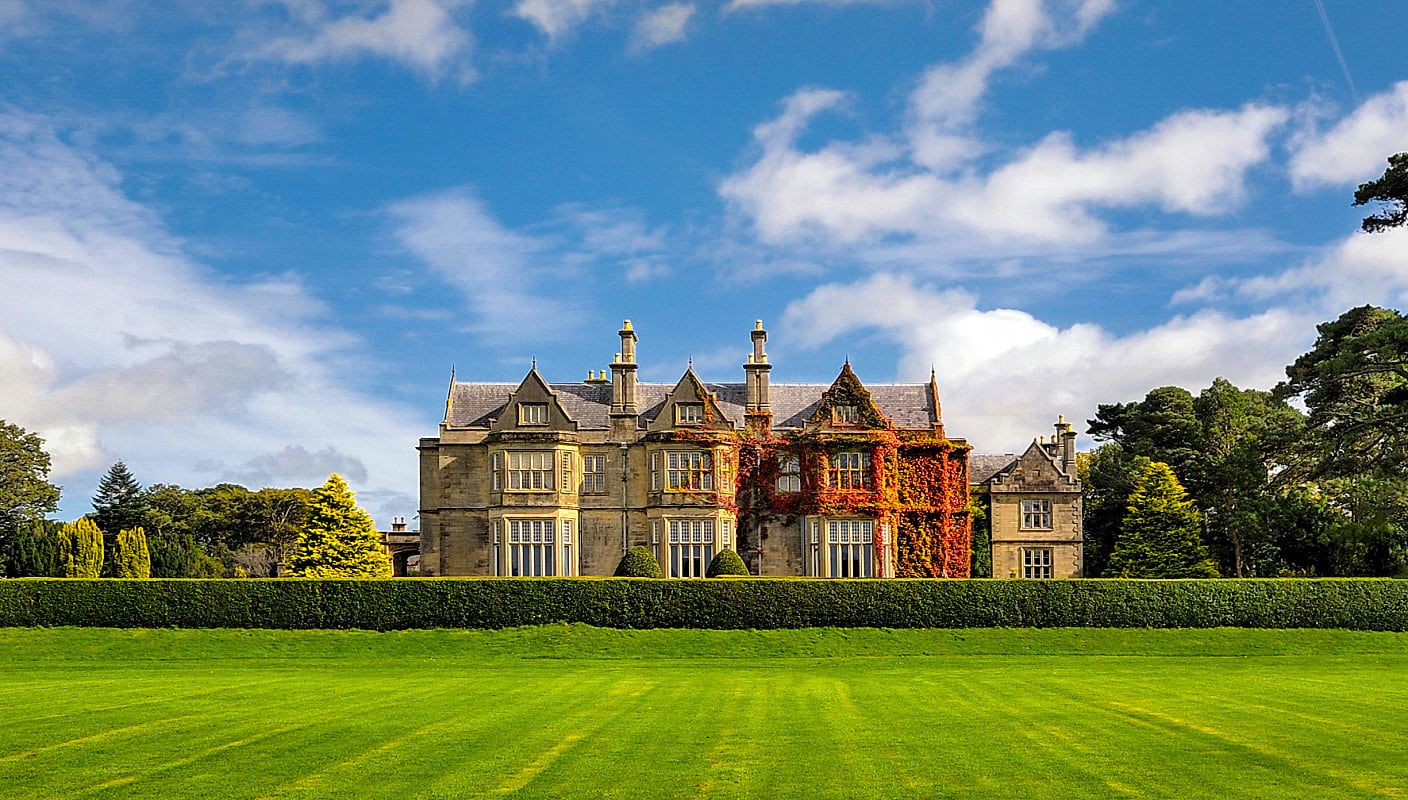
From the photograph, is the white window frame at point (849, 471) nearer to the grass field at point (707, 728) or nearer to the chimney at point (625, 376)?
the chimney at point (625, 376)

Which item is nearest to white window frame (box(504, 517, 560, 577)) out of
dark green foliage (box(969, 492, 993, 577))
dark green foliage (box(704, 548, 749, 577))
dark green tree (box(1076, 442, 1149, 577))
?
dark green foliage (box(704, 548, 749, 577))

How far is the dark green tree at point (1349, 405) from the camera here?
110 feet

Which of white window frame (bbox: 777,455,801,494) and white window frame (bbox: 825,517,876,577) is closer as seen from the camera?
white window frame (bbox: 825,517,876,577)

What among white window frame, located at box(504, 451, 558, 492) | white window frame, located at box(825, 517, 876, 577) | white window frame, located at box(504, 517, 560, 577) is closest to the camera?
white window frame, located at box(504, 517, 560, 577)

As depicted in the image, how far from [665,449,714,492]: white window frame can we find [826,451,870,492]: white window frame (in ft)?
14.5

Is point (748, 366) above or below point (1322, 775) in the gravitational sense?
above

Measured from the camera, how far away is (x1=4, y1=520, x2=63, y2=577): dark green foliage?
5528 cm

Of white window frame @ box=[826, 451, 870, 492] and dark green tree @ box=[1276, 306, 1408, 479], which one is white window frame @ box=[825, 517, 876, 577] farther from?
dark green tree @ box=[1276, 306, 1408, 479]

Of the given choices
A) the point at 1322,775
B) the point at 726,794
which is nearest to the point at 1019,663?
the point at 1322,775

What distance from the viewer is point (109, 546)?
216 feet

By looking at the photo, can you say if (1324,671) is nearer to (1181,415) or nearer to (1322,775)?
(1322,775)

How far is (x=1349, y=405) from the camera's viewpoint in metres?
37.8

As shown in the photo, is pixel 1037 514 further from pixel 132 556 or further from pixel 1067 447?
pixel 132 556

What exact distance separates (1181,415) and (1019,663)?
3355 centimetres
